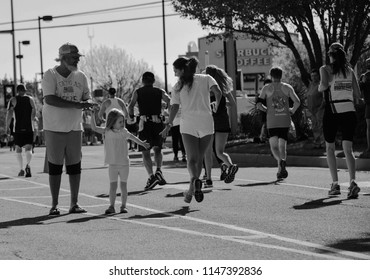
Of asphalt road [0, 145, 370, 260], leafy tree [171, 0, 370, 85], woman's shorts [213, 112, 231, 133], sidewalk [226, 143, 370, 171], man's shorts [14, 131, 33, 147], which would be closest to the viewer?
asphalt road [0, 145, 370, 260]

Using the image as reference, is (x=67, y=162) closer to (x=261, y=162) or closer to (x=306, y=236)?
(x=306, y=236)

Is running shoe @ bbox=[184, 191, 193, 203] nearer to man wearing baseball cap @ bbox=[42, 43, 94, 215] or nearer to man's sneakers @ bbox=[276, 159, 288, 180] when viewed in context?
man wearing baseball cap @ bbox=[42, 43, 94, 215]

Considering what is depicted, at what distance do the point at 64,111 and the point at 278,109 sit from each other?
5.17 metres

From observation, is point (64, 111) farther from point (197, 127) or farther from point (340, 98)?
point (340, 98)

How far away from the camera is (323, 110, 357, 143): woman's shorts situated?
12117 mm

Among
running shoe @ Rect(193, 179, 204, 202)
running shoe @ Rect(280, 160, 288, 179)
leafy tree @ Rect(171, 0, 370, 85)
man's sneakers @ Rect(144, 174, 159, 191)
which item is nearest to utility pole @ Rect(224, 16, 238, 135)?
leafy tree @ Rect(171, 0, 370, 85)

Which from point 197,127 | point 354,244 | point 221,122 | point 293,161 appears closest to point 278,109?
point 221,122

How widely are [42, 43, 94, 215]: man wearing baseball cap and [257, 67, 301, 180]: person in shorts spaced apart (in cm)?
471

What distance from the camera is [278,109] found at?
15273 mm

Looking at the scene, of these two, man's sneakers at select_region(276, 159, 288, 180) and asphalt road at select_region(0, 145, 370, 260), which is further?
man's sneakers at select_region(276, 159, 288, 180)

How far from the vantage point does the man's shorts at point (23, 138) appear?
19219 mm

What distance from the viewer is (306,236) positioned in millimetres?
8383

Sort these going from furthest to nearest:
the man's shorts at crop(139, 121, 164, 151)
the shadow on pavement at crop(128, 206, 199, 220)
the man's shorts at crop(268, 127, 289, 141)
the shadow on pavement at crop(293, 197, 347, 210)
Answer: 1. the man's shorts at crop(268, 127, 289, 141)
2. the man's shorts at crop(139, 121, 164, 151)
3. the shadow on pavement at crop(293, 197, 347, 210)
4. the shadow on pavement at crop(128, 206, 199, 220)

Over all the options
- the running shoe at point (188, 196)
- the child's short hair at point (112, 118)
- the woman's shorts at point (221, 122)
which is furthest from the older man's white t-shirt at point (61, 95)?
the woman's shorts at point (221, 122)
